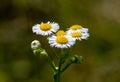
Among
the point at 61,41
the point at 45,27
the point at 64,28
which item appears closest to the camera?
the point at 61,41

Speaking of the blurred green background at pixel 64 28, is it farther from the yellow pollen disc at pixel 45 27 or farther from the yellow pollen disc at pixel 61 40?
the yellow pollen disc at pixel 61 40

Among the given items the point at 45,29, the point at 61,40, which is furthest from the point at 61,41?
the point at 45,29

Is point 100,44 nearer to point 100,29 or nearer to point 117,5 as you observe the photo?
point 100,29

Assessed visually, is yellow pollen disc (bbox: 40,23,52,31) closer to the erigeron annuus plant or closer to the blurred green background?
the erigeron annuus plant

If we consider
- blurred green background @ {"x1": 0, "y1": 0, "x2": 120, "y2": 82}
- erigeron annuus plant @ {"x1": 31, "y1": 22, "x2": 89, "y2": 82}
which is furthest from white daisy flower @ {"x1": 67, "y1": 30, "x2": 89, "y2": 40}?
blurred green background @ {"x1": 0, "y1": 0, "x2": 120, "y2": 82}

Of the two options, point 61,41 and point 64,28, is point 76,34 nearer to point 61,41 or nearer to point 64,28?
point 61,41

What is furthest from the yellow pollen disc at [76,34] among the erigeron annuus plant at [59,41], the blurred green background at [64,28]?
the blurred green background at [64,28]

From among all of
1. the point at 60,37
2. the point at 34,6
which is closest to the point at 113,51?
the point at 34,6
